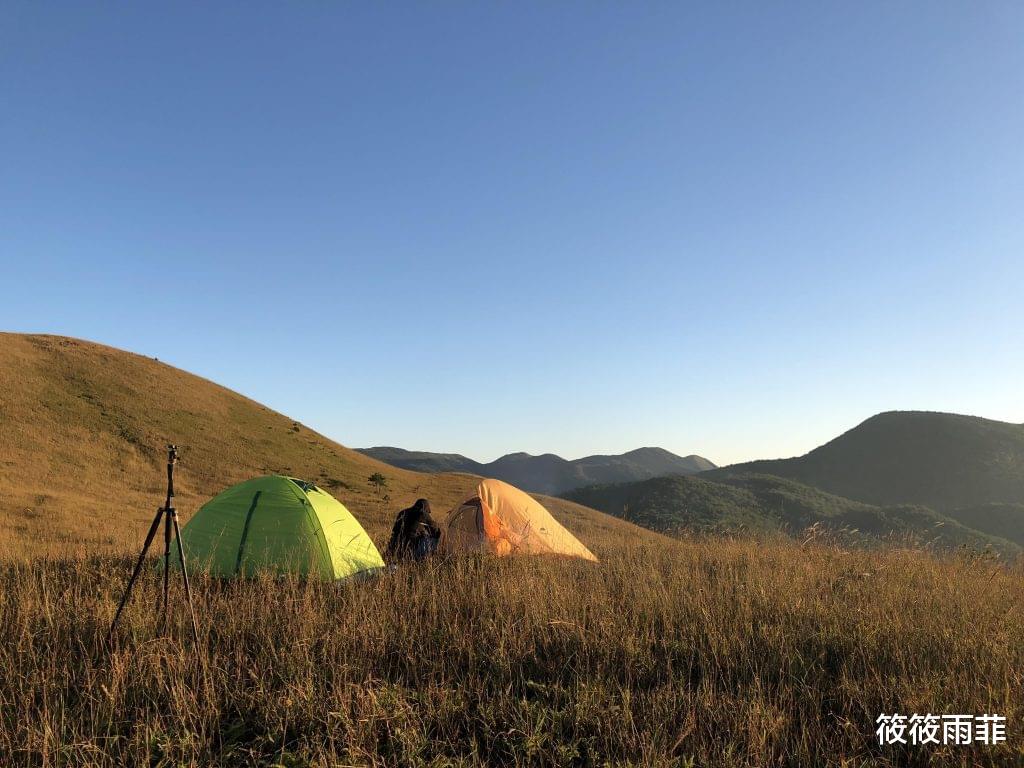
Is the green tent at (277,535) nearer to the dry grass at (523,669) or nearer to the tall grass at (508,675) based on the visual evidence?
the dry grass at (523,669)

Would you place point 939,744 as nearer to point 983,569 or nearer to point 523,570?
point 523,570

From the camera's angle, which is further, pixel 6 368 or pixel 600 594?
pixel 6 368

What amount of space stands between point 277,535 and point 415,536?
2569 millimetres

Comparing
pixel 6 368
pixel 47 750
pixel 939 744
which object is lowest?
pixel 47 750

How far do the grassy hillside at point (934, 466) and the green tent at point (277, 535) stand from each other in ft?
605

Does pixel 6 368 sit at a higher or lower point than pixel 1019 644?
higher

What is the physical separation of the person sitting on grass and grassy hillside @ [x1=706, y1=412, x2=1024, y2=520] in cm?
18235

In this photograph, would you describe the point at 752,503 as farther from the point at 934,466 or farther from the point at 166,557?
the point at 166,557

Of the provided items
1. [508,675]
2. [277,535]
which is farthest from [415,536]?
[508,675]

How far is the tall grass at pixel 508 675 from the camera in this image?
11.9 ft

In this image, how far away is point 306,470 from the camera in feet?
139

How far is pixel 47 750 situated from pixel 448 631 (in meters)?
2.92

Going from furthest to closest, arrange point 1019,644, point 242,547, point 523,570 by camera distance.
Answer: point 242,547 → point 523,570 → point 1019,644

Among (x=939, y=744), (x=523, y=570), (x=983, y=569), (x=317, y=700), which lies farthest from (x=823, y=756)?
(x=983, y=569)
